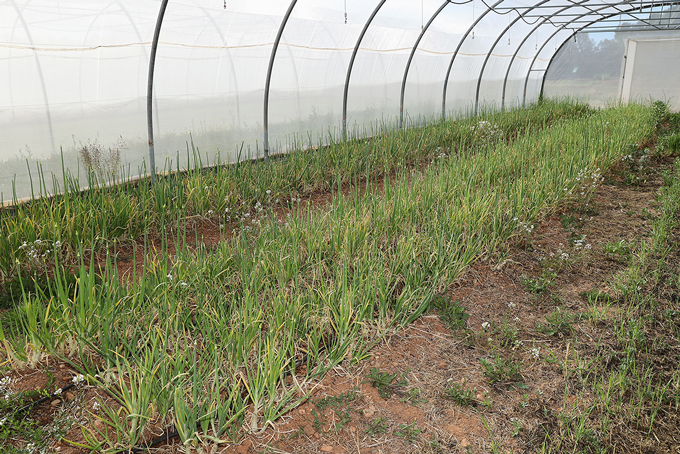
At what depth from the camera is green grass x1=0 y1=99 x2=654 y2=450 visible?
5.77ft

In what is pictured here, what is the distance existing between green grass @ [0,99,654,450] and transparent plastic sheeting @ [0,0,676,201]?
558mm

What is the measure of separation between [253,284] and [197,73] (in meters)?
3.99

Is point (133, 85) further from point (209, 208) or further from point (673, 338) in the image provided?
point (673, 338)

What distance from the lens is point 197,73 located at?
5496 mm

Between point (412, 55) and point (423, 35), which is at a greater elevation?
point (423, 35)

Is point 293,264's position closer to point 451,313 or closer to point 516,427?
point 451,313

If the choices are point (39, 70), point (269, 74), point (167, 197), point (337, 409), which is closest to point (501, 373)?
point (337, 409)

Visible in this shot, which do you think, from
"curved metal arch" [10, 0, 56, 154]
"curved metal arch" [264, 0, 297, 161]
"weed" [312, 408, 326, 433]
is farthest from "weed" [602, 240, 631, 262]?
"curved metal arch" [10, 0, 56, 154]

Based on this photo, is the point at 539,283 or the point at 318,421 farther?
the point at 539,283

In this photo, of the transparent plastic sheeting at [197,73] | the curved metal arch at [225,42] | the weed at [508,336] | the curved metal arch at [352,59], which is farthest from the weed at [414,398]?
the curved metal arch at [352,59]

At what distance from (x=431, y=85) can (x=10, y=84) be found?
7.76m

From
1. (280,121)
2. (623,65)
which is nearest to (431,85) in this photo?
(280,121)

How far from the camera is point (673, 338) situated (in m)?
2.36

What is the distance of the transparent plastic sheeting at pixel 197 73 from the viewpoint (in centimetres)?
418
